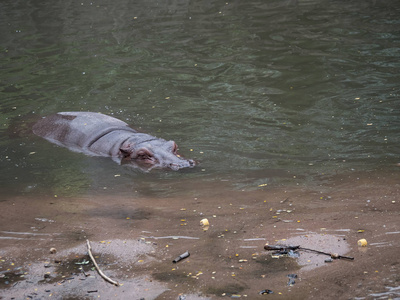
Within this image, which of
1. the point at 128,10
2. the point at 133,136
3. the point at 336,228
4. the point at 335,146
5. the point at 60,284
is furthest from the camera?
the point at 128,10

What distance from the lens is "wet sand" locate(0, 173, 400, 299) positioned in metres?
4.08

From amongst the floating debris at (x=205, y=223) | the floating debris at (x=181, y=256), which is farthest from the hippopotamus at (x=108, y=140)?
the floating debris at (x=181, y=256)

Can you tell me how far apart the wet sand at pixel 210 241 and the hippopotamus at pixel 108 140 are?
1229 millimetres

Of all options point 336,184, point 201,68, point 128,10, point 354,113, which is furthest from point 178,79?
point 128,10

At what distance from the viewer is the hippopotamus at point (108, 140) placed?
7762mm

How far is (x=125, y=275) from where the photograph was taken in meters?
4.41

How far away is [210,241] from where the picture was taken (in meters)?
4.94

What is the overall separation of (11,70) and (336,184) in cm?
867

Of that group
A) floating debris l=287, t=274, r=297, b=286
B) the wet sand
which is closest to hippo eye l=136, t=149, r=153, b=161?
the wet sand

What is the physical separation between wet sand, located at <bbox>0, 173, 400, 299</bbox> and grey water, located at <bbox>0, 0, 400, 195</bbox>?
22.5 inches

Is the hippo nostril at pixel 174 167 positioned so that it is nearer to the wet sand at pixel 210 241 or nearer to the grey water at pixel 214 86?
the grey water at pixel 214 86

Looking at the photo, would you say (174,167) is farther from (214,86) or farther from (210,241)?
(214,86)

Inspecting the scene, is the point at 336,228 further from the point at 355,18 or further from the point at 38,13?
the point at 38,13

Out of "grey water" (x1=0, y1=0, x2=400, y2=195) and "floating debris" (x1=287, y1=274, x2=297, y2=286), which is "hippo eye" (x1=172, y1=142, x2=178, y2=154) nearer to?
"grey water" (x1=0, y1=0, x2=400, y2=195)
